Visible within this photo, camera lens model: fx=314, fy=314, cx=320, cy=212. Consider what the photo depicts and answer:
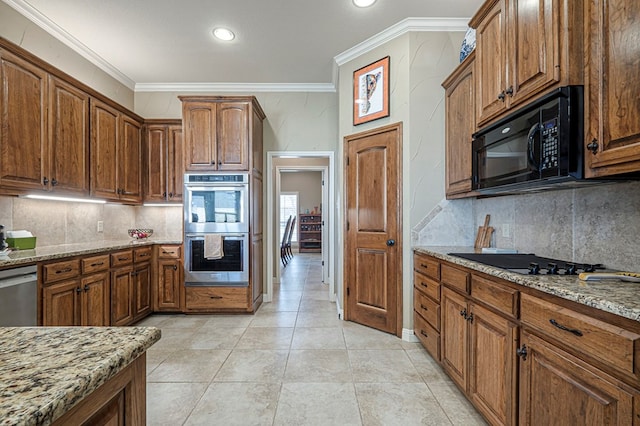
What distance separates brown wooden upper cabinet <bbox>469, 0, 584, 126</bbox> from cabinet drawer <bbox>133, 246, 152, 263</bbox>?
350cm

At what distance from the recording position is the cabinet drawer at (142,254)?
3385 mm

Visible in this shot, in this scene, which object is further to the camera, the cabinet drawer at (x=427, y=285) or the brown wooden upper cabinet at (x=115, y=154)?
the brown wooden upper cabinet at (x=115, y=154)

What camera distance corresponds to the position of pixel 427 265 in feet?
8.41

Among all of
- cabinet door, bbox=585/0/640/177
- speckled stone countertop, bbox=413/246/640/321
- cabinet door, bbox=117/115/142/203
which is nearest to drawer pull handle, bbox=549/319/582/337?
speckled stone countertop, bbox=413/246/640/321

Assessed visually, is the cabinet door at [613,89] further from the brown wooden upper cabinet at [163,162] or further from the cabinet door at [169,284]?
the brown wooden upper cabinet at [163,162]

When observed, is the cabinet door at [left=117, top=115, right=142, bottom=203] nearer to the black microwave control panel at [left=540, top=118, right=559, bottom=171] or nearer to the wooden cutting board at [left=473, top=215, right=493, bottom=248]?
the wooden cutting board at [left=473, top=215, right=493, bottom=248]

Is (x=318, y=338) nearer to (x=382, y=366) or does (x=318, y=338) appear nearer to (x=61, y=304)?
(x=382, y=366)

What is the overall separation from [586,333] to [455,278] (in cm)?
101

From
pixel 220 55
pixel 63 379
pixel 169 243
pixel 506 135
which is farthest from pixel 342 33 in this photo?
pixel 63 379

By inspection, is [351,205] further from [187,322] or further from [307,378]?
[187,322]

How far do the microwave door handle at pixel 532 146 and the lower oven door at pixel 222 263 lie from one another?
114 inches

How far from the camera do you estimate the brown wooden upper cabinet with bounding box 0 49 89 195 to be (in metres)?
2.27

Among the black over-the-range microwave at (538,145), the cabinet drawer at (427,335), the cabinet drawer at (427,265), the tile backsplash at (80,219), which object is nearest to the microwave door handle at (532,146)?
the black over-the-range microwave at (538,145)

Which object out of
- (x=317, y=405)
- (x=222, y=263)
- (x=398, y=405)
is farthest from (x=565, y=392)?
(x=222, y=263)
